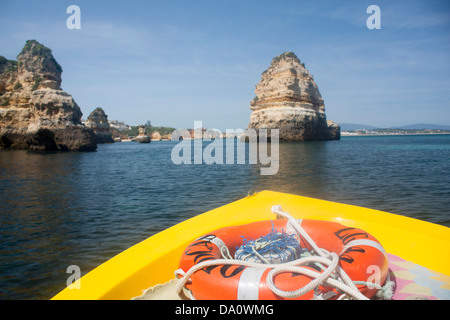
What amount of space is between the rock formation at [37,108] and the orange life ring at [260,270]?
111 feet

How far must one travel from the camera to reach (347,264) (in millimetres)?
2031

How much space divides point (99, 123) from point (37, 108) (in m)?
46.3

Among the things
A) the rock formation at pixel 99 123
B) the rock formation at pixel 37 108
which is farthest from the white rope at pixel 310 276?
the rock formation at pixel 99 123

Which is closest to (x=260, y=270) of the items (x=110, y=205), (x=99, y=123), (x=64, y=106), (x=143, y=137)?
(x=110, y=205)

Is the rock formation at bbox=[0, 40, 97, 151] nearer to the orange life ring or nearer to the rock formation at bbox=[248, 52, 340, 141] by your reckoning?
the rock formation at bbox=[248, 52, 340, 141]

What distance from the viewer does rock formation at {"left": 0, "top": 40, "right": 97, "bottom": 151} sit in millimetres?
30766

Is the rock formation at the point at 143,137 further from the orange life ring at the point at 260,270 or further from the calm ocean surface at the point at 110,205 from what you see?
the orange life ring at the point at 260,270

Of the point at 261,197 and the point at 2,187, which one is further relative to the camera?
the point at 2,187

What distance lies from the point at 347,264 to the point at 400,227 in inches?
64.5

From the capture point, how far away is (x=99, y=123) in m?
74.9

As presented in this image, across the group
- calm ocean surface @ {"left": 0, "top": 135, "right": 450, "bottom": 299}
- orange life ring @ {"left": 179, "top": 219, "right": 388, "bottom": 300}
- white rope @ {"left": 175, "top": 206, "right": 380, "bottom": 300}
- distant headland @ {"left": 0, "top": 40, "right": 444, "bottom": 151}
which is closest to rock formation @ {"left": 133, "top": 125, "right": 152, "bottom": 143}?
distant headland @ {"left": 0, "top": 40, "right": 444, "bottom": 151}
